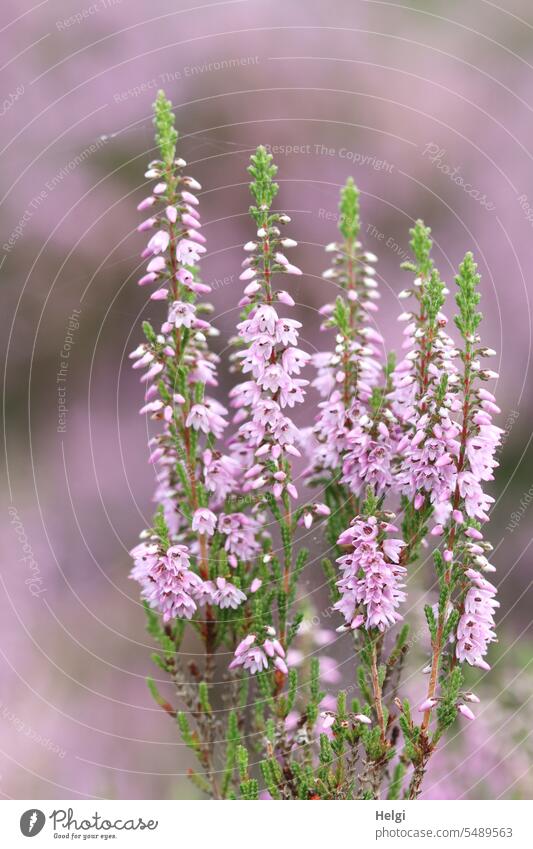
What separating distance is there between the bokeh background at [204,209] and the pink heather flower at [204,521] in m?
0.83

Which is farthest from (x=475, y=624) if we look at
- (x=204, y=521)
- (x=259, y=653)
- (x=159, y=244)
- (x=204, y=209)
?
(x=204, y=209)

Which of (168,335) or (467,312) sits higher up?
(168,335)

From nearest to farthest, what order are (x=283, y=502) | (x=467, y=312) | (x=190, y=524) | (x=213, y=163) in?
(x=467, y=312) < (x=283, y=502) < (x=190, y=524) < (x=213, y=163)

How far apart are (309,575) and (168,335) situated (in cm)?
65

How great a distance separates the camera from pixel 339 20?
2.43 metres

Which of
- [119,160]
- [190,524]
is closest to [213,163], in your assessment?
[119,160]

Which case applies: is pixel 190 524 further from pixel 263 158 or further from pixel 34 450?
pixel 34 450

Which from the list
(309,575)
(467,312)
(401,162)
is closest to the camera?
(467,312)

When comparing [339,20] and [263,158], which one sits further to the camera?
[339,20]

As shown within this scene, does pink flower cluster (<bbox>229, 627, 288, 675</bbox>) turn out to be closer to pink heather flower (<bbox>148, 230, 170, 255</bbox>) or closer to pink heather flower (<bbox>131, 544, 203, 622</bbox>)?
pink heather flower (<bbox>131, 544, 203, 622</bbox>)

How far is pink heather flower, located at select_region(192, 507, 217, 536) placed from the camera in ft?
5.06

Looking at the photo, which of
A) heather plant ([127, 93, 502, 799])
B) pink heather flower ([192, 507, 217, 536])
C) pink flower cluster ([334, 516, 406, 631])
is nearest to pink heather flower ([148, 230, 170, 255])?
heather plant ([127, 93, 502, 799])

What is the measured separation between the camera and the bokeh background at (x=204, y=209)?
2289 millimetres

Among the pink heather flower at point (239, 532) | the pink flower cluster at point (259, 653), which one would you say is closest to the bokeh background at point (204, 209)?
the pink heather flower at point (239, 532)
